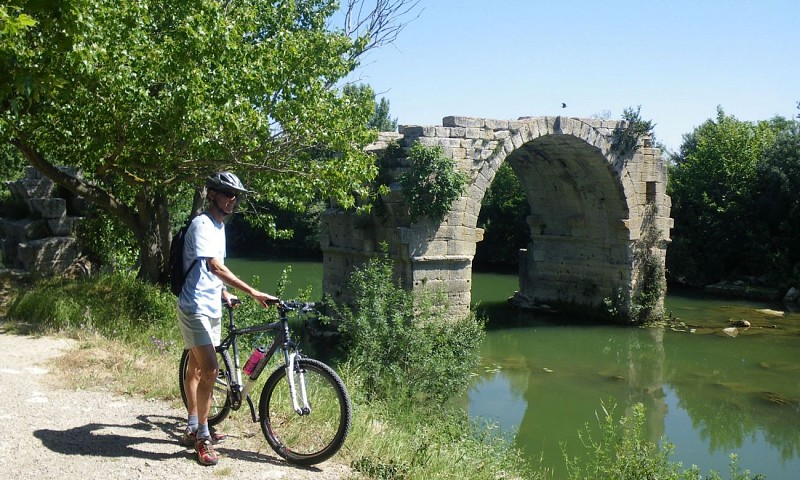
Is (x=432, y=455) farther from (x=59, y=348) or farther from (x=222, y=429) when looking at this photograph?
(x=59, y=348)

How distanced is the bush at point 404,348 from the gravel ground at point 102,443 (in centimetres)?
272

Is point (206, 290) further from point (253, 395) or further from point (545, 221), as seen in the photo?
point (545, 221)

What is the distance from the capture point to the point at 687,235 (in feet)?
70.2

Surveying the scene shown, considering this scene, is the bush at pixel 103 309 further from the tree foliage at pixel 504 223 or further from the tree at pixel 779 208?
the tree foliage at pixel 504 223

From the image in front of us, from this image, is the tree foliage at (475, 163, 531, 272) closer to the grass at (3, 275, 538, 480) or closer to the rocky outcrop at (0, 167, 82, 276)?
the rocky outcrop at (0, 167, 82, 276)

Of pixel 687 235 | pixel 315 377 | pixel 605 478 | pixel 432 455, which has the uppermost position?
pixel 687 235

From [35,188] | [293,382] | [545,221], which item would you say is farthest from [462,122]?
[293,382]

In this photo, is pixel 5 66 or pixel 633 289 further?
pixel 633 289

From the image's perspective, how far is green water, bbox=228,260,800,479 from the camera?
7.96 metres

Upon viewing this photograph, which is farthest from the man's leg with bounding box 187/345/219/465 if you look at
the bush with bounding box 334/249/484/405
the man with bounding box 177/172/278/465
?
the bush with bounding box 334/249/484/405

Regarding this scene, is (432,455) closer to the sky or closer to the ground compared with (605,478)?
closer to the sky

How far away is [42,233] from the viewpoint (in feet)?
31.1

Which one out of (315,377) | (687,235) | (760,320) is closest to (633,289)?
(760,320)

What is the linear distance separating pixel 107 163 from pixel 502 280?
17363 mm
